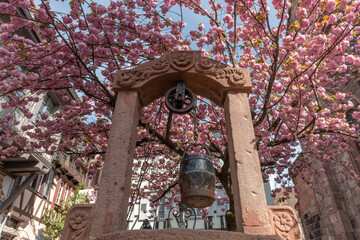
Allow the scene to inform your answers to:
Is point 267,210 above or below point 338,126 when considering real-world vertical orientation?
below

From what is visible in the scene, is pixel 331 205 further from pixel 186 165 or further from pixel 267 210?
pixel 186 165

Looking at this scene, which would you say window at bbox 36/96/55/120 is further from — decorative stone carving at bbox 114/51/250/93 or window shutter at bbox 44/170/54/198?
decorative stone carving at bbox 114/51/250/93

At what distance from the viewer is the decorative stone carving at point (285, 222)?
2303mm

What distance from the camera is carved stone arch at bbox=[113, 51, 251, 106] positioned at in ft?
10.0

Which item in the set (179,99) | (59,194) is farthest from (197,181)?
(59,194)

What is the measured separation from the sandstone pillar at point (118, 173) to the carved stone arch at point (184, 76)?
22cm

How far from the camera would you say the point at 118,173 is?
2461 mm

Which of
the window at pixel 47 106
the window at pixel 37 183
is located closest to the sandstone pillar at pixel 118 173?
the window at pixel 47 106

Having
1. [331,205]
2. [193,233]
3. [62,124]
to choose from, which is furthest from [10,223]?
[331,205]

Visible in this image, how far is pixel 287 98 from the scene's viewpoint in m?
6.07

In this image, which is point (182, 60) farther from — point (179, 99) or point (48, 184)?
point (48, 184)

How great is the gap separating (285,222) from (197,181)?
3.32 feet

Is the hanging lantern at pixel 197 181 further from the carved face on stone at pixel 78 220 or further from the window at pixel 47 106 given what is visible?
the window at pixel 47 106

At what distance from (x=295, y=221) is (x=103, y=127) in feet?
17.8
